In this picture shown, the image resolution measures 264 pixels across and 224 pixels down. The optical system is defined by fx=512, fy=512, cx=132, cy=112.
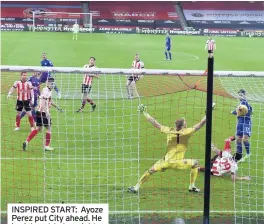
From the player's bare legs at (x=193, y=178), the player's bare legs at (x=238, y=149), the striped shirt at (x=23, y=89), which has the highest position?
the striped shirt at (x=23, y=89)

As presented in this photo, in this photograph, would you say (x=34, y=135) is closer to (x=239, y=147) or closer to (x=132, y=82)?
(x=132, y=82)

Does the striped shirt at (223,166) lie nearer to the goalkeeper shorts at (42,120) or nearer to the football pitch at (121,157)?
the football pitch at (121,157)

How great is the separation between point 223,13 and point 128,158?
61426 millimetres

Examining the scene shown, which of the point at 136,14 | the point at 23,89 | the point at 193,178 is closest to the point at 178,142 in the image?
the point at 193,178

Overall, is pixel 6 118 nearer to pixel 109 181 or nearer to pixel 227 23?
pixel 109 181

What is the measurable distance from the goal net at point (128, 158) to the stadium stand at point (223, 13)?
169ft

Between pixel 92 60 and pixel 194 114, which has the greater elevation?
pixel 92 60

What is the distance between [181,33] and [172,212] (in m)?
51.7

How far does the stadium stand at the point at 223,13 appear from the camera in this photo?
222 ft

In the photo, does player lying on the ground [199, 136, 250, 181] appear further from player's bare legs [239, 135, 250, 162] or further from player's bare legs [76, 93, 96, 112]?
player's bare legs [76, 93, 96, 112]

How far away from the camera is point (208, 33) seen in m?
→ 59.8

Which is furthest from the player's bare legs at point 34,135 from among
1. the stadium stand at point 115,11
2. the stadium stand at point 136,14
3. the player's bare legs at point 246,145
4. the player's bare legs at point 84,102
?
the stadium stand at point 136,14

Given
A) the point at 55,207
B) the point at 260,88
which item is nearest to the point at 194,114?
the point at 260,88

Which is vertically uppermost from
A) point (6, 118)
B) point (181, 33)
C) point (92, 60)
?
point (181, 33)
